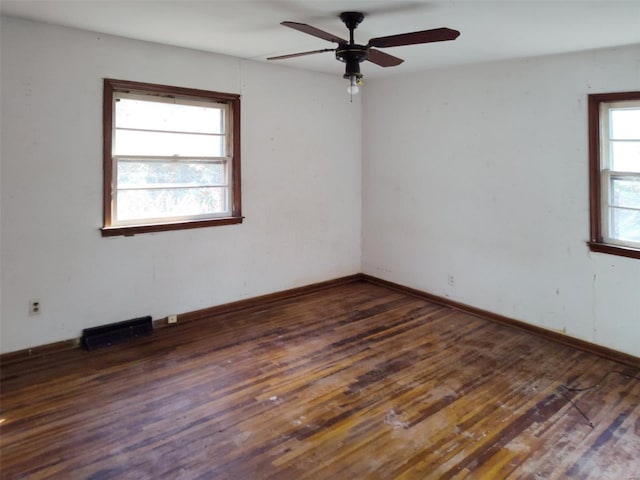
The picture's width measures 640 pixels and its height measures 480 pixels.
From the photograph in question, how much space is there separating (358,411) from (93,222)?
264 cm

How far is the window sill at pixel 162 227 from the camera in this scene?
12.2ft

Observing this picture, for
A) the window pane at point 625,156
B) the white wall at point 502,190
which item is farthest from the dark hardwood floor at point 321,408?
the window pane at point 625,156

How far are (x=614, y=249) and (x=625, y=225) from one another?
22 centimetres

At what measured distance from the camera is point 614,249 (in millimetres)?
3473

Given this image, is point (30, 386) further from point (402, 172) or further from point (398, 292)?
point (402, 172)

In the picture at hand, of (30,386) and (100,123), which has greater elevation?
(100,123)

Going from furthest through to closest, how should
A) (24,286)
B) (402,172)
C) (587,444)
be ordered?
1. (402,172)
2. (24,286)
3. (587,444)

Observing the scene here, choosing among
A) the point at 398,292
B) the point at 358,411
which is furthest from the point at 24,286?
the point at 398,292

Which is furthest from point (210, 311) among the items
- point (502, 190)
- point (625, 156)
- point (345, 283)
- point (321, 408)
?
point (625, 156)

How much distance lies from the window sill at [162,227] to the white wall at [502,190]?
2019 millimetres

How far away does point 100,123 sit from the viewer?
359 centimetres

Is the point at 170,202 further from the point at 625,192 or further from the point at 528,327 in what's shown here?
the point at 625,192

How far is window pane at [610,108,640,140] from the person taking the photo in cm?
339

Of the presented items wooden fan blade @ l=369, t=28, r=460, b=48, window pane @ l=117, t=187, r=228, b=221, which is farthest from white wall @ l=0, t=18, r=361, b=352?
wooden fan blade @ l=369, t=28, r=460, b=48
